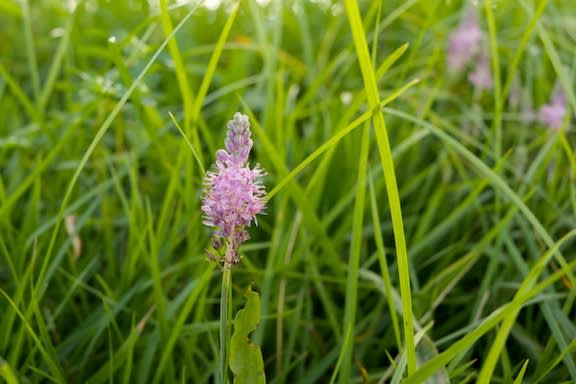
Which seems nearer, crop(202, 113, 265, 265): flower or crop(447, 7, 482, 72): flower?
crop(202, 113, 265, 265): flower

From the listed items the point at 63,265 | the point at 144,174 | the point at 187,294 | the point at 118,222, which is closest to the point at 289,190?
the point at 187,294

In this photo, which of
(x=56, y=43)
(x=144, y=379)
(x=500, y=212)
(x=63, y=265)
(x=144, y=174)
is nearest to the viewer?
(x=144, y=379)

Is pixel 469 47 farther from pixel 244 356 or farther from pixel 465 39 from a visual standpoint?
pixel 244 356

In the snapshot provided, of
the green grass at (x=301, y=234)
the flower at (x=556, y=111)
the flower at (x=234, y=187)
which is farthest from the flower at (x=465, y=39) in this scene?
the flower at (x=234, y=187)

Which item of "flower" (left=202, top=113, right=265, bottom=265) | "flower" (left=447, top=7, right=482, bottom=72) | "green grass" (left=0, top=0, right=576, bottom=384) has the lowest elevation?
"green grass" (left=0, top=0, right=576, bottom=384)

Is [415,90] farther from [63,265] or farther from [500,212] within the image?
[63,265]

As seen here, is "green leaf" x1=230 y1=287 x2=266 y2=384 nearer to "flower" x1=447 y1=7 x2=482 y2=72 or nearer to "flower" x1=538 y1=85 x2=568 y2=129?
"flower" x1=538 y1=85 x2=568 y2=129

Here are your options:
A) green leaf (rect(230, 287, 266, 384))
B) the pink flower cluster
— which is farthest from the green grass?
green leaf (rect(230, 287, 266, 384))
